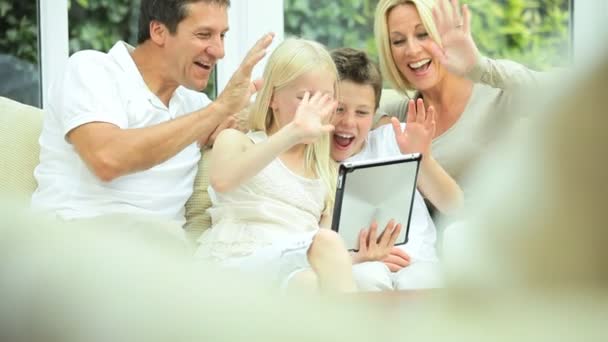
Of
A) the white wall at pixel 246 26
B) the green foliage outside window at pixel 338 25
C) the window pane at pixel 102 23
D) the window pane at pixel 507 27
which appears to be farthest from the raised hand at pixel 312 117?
the window pane at pixel 507 27

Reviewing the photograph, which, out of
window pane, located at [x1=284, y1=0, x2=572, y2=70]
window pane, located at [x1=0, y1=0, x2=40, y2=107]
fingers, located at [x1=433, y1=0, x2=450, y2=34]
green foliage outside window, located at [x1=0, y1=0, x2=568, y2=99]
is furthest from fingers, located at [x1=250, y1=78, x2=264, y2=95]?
window pane, located at [x1=284, y1=0, x2=572, y2=70]

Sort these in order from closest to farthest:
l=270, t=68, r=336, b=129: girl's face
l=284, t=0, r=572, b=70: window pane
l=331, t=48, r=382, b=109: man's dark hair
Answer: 1. l=270, t=68, r=336, b=129: girl's face
2. l=331, t=48, r=382, b=109: man's dark hair
3. l=284, t=0, r=572, b=70: window pane

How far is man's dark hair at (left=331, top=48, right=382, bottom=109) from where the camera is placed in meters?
2.22

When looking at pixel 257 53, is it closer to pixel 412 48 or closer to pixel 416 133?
pixel 416 133

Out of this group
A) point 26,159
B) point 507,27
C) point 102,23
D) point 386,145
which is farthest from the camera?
point 507,27

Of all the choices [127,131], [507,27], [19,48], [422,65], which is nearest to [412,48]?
[422,65]

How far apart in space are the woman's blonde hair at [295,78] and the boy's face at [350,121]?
0.13ft

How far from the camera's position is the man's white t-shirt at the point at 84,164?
1952 mm

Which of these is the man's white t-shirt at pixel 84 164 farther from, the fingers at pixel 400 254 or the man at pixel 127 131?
the fingers at pixel 400 254

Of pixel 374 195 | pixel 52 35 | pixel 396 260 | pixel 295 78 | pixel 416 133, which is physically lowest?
pixel 396 260

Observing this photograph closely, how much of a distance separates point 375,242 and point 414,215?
0.26m

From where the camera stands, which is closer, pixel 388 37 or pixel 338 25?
pixel 388 37

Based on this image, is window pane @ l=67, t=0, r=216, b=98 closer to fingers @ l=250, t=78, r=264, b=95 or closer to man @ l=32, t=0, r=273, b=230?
man @ l=32, t=0, r=273, b=230

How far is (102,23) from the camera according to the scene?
9.40 ft
